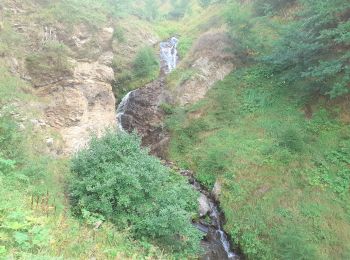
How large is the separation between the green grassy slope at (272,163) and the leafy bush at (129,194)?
110 inches

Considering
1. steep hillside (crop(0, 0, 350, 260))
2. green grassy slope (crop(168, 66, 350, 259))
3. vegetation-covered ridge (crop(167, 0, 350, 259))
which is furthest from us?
vegetation-covered ridge (crop(167, 0, 350, 259))

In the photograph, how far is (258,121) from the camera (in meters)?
17.4

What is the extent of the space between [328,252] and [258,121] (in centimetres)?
792

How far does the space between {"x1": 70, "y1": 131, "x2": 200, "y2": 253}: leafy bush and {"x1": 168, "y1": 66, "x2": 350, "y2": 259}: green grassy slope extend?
2790mm

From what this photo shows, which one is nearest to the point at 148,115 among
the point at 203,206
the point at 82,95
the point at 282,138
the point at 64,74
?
the point at 82,95

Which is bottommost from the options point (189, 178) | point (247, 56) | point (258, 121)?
point (189, 178)

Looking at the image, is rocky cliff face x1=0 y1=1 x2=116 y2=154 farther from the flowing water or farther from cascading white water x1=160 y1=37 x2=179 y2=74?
cascading white water x1=160 y1=37 x2=179 y2=74

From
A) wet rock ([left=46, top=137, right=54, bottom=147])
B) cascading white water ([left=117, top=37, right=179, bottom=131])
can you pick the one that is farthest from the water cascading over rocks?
wet rock ([left=46, top=137, right=54, bottom=147])

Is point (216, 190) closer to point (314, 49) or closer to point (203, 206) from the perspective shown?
point (203, 206)

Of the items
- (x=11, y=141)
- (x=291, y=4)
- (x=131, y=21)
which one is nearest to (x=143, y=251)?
(x=11, y=141)

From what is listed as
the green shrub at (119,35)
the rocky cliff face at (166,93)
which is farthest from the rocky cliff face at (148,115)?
the green shrub at (119,35)

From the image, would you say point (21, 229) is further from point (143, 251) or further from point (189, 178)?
point (189, 178)

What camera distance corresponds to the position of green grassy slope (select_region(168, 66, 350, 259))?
37.2 feet

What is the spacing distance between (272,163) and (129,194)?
271 inches
